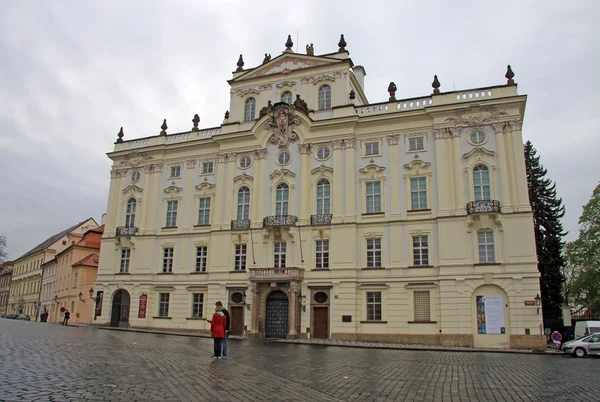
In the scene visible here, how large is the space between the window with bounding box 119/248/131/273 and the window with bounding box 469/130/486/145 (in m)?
30.0

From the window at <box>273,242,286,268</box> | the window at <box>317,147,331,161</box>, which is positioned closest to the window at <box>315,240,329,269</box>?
the window at <box>273,242,286,268</box>

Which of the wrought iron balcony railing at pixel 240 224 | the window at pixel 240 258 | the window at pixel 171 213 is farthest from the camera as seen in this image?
the window at pixel 171 213

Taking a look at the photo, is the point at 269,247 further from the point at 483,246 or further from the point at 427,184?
the point at 483,246

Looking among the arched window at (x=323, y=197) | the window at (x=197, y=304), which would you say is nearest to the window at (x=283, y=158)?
the arched window at (x=323, y=197)

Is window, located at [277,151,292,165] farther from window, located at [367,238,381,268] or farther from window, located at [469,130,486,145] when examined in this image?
window, located at [469,130,486,145]

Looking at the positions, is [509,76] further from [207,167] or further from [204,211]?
[204,211]

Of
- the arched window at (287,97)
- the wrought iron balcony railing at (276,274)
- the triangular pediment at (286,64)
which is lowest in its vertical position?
the wrought iron balcony railing at (276,274)

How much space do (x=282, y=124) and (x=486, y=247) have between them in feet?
59.6

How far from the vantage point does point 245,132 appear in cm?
4075

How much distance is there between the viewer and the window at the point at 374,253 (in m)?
35.1

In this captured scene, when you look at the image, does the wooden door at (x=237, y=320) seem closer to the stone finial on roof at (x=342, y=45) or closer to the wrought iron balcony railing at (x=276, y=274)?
the wrought iron balcony railing at (x=276, y=274)

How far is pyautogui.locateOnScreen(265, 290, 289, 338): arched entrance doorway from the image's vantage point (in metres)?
36.4

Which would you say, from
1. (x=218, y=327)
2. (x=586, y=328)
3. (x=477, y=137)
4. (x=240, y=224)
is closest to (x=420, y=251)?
(x=477, y=137)

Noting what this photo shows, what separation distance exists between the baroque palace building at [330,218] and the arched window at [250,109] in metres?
0.19
